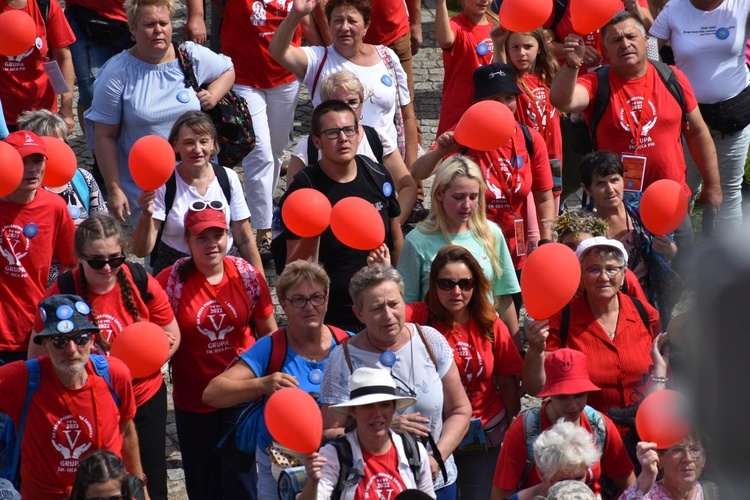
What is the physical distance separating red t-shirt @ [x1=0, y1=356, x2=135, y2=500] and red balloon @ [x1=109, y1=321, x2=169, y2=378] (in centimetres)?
24

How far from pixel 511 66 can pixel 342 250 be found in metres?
1.98

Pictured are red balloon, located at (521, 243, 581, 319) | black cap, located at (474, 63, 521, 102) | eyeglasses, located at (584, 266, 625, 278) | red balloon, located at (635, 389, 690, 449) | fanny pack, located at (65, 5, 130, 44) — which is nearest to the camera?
red balloon, located at (635, 389, 690, 449)

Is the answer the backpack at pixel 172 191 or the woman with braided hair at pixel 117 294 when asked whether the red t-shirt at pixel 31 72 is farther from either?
the woman with braided hair at pixel 117 294

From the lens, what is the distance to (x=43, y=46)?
769cm

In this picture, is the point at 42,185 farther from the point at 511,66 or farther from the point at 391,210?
the point at 511,66

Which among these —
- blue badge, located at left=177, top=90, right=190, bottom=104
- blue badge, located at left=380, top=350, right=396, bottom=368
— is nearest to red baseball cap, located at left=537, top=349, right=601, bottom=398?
blue badge, located at left=380, top=350, right=396, bottom=368

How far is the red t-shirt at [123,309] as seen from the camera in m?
5.20

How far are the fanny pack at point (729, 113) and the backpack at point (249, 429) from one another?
11.5 ft

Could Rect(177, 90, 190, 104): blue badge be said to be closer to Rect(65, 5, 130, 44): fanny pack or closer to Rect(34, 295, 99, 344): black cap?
Rect(65, 5, 130, 44): fanny pack

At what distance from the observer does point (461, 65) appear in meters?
7.92

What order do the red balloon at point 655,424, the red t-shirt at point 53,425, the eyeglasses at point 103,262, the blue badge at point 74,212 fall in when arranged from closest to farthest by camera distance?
the red balloon at point 655,424 < the red t-shirt at point 53,425 < the eyeglasses at point 103,262 < the blue badge at point 74,212

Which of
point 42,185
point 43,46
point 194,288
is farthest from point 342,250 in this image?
point 43,46

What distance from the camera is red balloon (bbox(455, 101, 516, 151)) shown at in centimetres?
598

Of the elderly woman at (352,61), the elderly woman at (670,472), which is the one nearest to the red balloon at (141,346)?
the elderly woman at (670,472)
